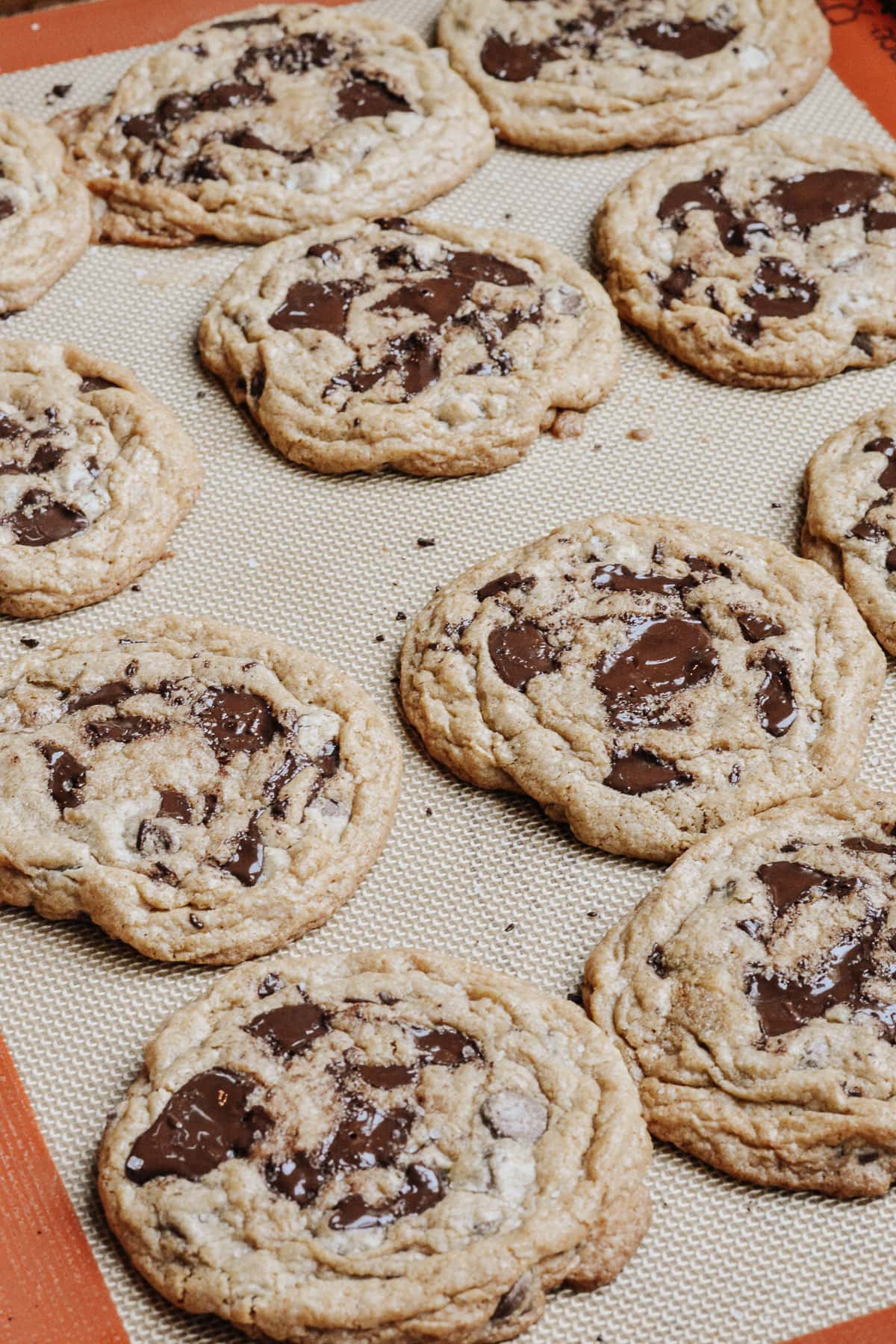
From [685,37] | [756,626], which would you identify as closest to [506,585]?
[756,626]

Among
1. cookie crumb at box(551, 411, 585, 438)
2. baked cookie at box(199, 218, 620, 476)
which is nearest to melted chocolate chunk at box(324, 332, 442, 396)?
baked cookie at box(199, 218, 620, 476)

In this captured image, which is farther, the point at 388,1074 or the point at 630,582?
the point at 630,582

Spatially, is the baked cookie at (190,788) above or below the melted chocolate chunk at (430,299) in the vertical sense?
below

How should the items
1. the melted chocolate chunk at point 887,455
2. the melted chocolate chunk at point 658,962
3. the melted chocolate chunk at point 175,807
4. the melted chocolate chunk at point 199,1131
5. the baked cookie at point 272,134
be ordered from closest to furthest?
the melted chocolate chunk at point 199,1131, the melted chocolate chunk at point 658,962, the melted chocolate chunk at point 175,807, the melted chocolate chunk at point 887,455, the baked cookie at point 272,134

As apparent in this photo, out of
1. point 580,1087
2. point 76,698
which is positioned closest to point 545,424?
point 76,698

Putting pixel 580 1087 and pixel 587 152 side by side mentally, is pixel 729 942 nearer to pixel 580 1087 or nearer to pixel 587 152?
pixel 580 1087

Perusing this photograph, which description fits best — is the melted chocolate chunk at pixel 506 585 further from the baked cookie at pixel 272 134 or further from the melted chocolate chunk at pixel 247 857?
the baked cookie at pixel 272 134

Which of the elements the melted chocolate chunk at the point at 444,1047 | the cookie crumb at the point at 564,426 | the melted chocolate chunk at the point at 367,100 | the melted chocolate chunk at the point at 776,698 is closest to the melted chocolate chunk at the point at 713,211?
the cookie crumb at the point at 564,426

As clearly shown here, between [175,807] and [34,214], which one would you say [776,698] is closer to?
[175,807]
